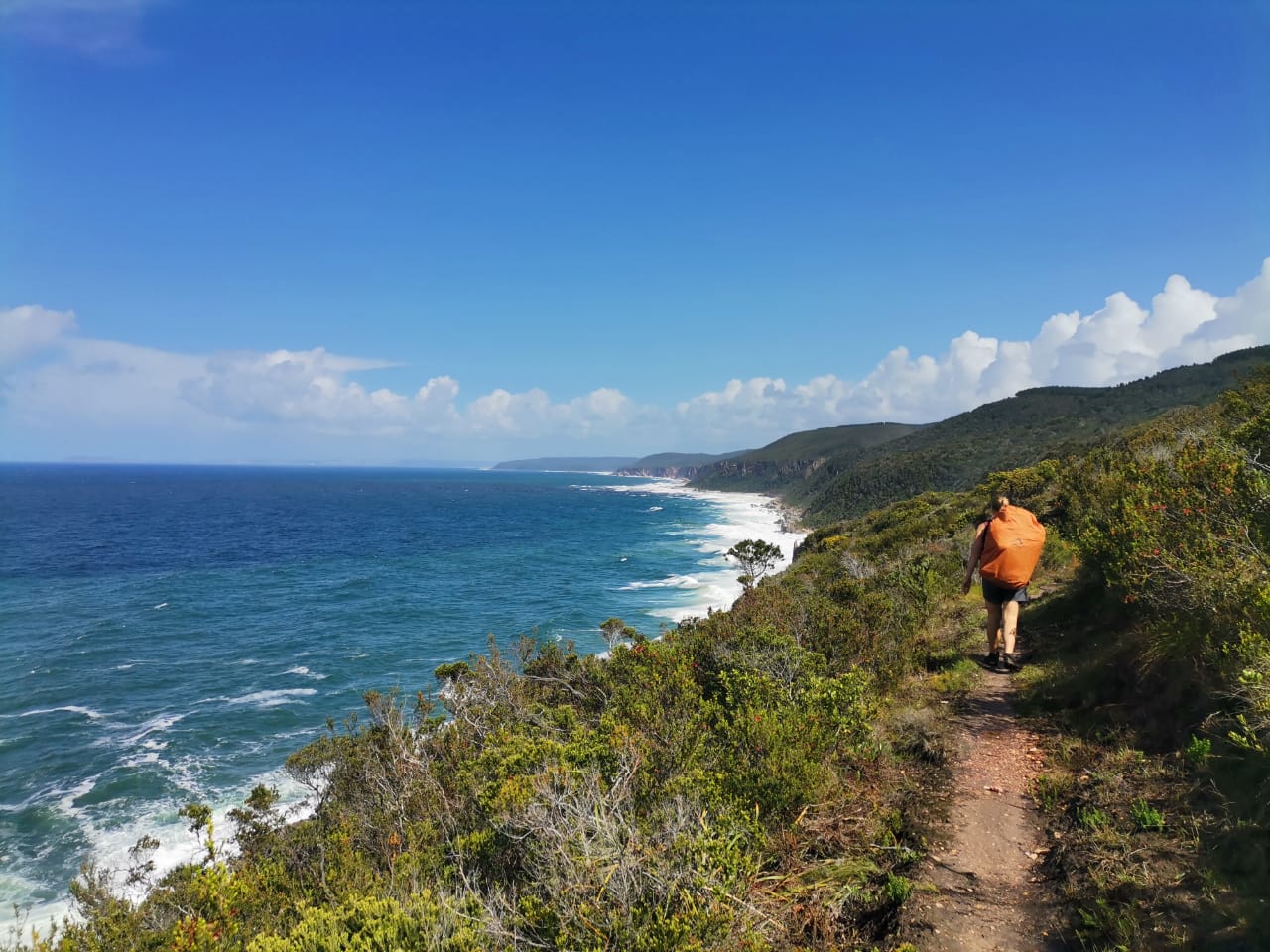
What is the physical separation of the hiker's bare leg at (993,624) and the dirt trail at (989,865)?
182 centimetres

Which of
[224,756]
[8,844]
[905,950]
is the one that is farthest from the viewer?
[224,756]

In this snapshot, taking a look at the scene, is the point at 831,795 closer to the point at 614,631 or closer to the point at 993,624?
the point at 993,624

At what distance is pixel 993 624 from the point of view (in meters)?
8.22

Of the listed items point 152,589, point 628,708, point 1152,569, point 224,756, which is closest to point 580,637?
point 224,756

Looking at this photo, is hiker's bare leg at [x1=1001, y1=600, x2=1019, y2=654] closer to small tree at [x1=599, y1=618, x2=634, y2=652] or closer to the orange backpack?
the orange backpack

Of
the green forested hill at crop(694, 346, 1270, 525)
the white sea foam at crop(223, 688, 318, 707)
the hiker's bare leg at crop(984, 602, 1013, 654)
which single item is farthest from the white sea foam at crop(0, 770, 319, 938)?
the green forested hill at crop(694, 346, 1270, 525)

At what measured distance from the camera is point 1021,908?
4.17m

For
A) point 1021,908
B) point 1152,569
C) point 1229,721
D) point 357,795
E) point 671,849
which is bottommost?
point 357,795

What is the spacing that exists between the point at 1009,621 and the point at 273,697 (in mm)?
29984

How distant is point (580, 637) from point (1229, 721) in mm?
32315

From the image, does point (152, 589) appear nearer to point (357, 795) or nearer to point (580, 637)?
point (580, 637)

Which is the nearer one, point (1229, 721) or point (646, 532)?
point (1229, 721)

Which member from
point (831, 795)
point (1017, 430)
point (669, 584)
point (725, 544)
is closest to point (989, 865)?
point (831, 795)

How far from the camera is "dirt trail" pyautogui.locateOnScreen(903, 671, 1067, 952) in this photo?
399cm
